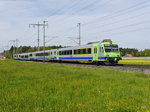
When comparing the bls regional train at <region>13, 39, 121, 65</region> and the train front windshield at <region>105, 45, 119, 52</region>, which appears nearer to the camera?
the bls regional train at <region>13, 39, 121, 65</region>

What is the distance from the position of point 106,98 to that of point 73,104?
1338mm

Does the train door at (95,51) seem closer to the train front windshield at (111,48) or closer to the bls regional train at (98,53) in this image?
the bls regional train at (98,53)

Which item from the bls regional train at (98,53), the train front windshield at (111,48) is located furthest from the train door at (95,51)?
the train front windshield at (111,48)

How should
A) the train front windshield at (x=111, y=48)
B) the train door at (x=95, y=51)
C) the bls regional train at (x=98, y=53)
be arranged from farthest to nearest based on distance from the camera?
the train door at (x=95, y=51) < the train front windshield at (x=111, y=48) < the bls regional train at (x=98, y=53)

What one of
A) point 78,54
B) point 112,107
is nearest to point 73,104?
point 112,107

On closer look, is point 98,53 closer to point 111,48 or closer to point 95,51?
point 95,51

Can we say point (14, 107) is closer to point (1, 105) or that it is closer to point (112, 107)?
point (1, 105)

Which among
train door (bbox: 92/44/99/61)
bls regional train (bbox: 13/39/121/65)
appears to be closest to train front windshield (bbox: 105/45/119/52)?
bls regional train (bbox: 13/39/121/65)

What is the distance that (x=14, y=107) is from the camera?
5230mm

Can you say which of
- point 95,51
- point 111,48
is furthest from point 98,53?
point 111,48

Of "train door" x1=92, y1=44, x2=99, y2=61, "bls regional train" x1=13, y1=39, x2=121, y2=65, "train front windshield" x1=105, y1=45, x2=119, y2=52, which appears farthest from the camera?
"train door" x1=92, y1=44, x2=99, y2=61

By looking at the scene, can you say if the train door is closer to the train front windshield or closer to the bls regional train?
the bls regional train

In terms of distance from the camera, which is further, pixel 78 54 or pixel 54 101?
pixel 78 54

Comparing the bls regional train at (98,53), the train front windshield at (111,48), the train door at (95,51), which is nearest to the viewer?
the bls regional train at (98,53)
